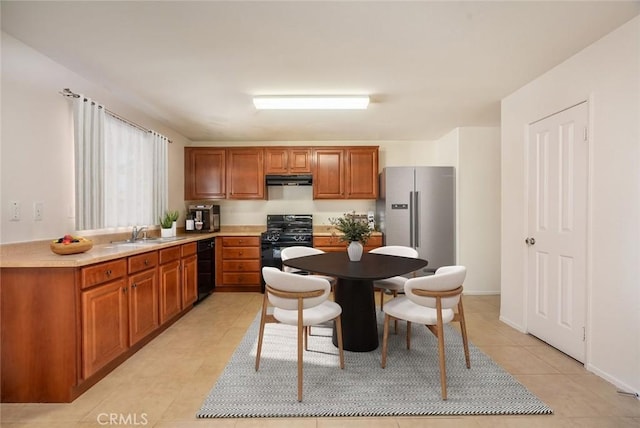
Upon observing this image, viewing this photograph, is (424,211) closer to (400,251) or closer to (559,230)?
(400,251)

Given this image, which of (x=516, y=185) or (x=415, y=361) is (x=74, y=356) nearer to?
(x=415, y=361)

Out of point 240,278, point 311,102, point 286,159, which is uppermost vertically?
point 311,102

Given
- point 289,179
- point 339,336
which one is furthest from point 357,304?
point 289,179

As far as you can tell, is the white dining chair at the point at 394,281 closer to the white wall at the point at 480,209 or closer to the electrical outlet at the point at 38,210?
the white wall at the point at 480,209

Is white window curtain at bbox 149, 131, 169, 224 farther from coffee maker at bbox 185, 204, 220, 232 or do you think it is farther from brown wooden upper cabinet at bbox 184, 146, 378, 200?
brown wooden upper cabinet at bbox 184, 146, 378, 200

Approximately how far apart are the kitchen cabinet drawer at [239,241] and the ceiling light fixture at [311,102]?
79.3 inches

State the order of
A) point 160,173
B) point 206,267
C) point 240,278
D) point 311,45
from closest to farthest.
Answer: point 311,45, point 160,173, point 206,267, point 240,278

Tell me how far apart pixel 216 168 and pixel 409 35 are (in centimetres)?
361

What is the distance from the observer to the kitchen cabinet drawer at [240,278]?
4.46 meters

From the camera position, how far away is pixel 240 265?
14.7ft

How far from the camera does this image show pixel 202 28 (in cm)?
196

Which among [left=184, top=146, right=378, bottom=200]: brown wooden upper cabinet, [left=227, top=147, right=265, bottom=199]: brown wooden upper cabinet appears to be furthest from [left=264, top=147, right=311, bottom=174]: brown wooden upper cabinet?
[left=227, top=147, right=265, bottom=199]: brown wooden upper cabinet

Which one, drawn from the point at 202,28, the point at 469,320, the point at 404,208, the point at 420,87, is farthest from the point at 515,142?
the point at 202,28

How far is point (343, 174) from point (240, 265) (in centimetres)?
214
